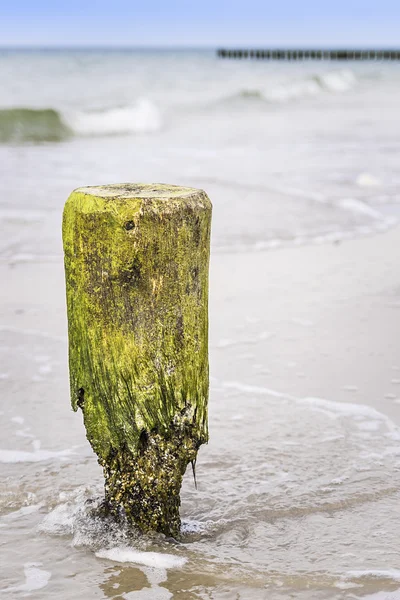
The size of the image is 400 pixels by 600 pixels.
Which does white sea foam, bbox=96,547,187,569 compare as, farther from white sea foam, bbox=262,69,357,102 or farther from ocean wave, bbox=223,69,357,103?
white sea foam, bbox=262,69,357,102

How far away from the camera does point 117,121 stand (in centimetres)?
2389

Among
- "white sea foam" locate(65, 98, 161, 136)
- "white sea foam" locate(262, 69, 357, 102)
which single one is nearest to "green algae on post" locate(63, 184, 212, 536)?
"white sea foam" locate(65, 98, 161, 136)

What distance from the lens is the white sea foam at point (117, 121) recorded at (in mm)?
22022

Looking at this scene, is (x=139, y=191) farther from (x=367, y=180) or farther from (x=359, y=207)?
(x=367, y=180)

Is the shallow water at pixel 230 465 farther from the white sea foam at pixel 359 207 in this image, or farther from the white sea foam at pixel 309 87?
the white sea foam at pixel 309 87

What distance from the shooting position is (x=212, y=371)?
4801 mm

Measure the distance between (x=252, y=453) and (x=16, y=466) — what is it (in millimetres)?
1116

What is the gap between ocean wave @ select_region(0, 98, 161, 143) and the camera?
67.5ft

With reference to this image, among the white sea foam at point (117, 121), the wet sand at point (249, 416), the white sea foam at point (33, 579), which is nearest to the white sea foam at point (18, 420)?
the wet sand at point (249, 416)

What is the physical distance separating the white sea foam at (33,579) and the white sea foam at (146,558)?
22 cm

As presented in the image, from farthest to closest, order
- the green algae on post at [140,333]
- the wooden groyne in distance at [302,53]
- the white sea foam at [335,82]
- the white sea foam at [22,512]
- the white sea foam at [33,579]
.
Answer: the wooden groyne in distance at [302,53] → the white sea foam at [335,82] → the white sea foam at [22,512] → the white sea foam at [33,579] → the green algae on post at [140,333]

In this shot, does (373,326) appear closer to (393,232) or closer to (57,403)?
(57,403)

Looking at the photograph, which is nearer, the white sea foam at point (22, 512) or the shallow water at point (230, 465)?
the shallow water at point (230, 465)

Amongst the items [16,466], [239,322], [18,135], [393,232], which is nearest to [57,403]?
[16,466]
